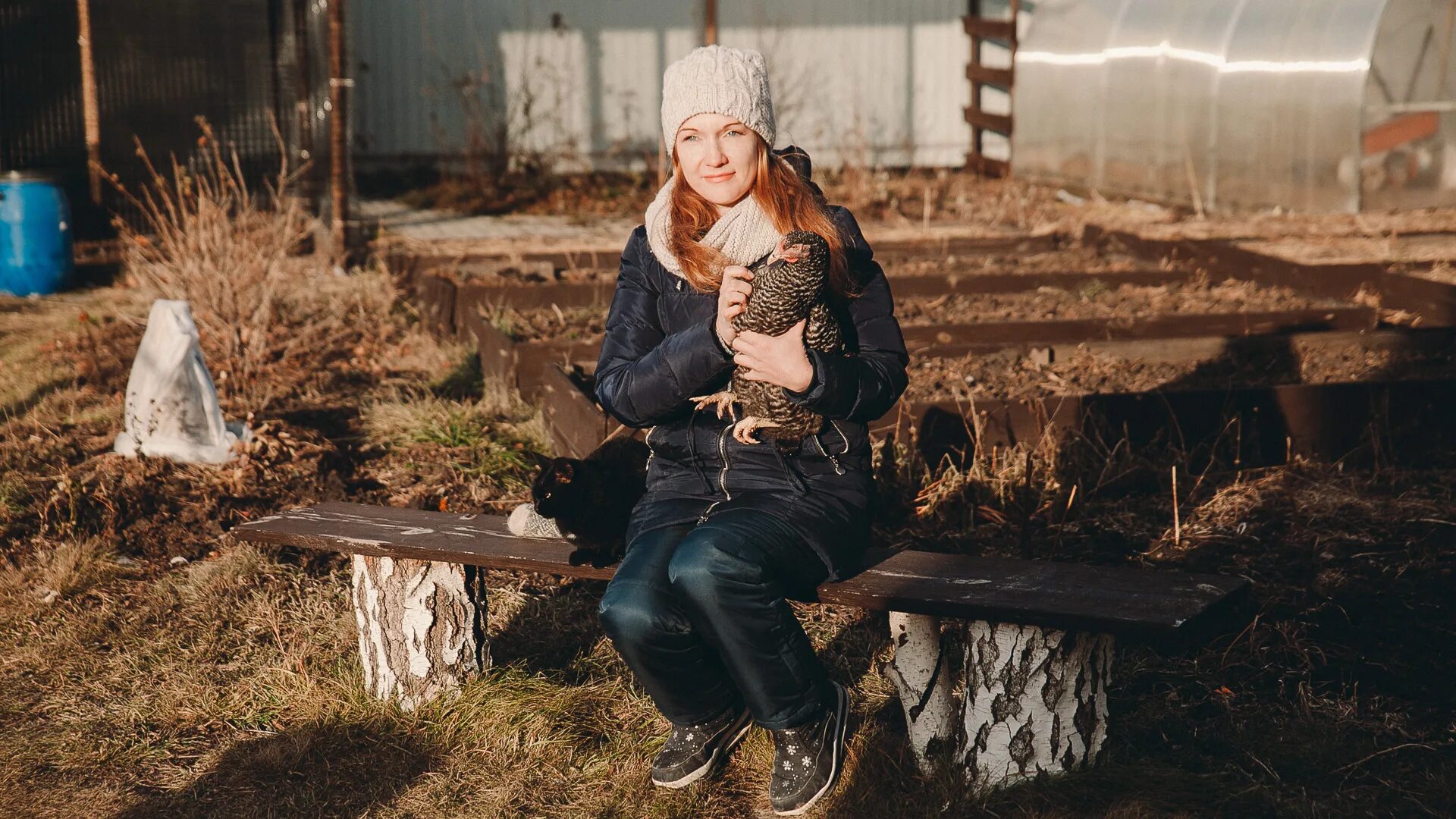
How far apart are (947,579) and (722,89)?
1.24 m

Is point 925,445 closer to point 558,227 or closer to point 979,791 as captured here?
point 979,791

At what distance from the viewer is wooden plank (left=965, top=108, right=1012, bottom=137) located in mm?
14359

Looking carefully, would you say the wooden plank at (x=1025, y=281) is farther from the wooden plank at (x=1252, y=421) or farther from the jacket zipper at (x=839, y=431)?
the jacket zipper at (x=839, y=431)

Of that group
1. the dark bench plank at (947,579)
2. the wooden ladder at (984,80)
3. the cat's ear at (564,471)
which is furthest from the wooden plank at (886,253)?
the cat's ear at (564,471)

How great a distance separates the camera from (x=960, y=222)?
1128cm

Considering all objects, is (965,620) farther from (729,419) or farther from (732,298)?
(732,298)

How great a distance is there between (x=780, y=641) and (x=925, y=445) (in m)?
2.10

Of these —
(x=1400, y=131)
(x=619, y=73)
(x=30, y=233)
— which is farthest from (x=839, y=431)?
(x=619, y=73)

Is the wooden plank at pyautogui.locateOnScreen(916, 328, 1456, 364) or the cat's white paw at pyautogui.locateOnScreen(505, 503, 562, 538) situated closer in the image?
the cat's white paw at pyautogui.locateOnScreen(505, 503, 562, 538)

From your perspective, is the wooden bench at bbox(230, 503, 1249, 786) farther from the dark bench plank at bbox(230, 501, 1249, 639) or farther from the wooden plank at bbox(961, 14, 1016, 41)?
the wooden plank at bbox(961, 14, 1016, 41)

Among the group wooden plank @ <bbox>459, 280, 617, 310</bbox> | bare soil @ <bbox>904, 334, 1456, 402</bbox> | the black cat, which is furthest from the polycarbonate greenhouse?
the black cat

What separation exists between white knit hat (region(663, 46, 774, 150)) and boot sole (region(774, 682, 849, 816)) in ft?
4.42

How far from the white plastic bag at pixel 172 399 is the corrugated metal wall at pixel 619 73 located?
8.55 metres

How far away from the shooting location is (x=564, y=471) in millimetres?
3436
